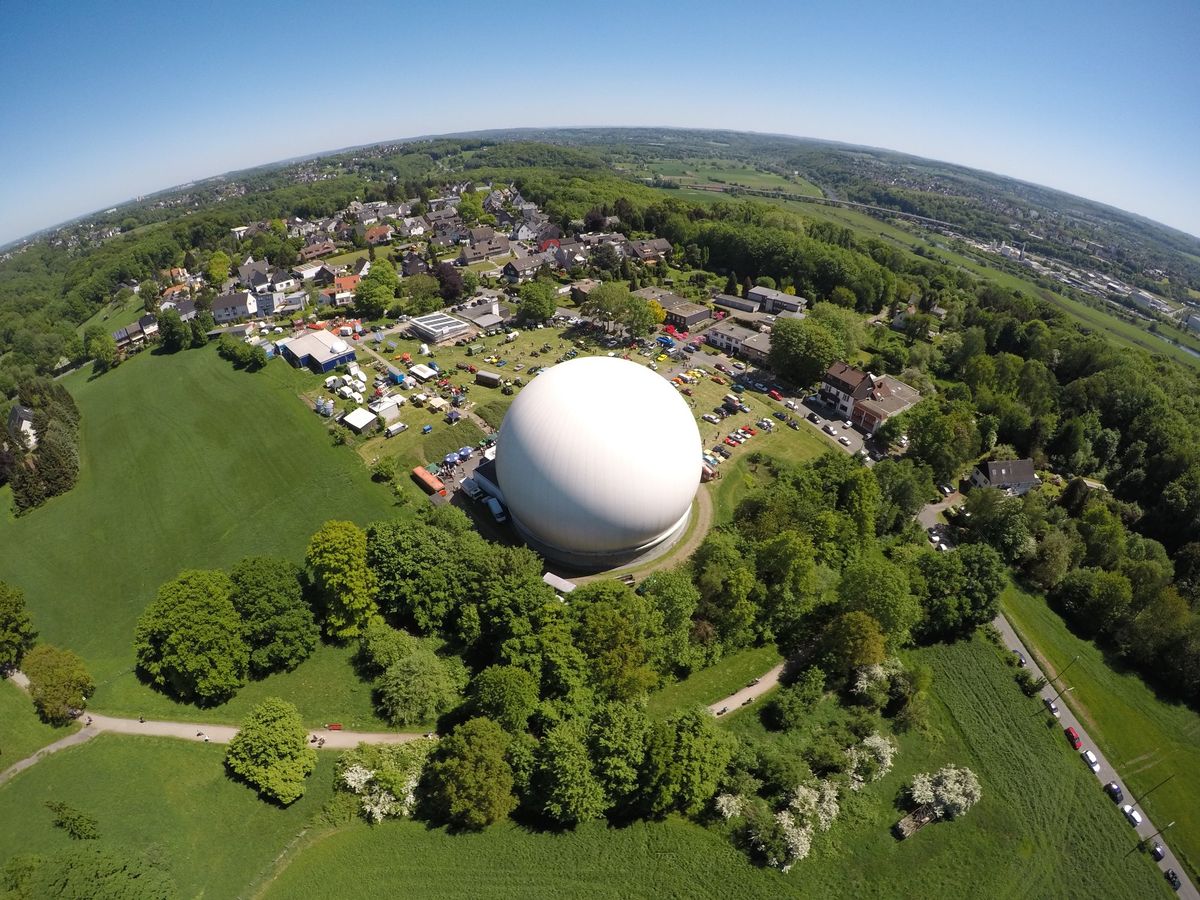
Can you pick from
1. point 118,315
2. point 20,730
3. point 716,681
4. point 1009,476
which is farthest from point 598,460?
point 118,315

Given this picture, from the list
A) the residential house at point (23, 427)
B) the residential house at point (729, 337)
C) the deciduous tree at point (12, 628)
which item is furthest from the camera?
the residential house at point (729, 337)

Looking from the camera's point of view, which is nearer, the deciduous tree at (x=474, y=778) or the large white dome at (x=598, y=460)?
the deciduous tree at (x=474, y=778)

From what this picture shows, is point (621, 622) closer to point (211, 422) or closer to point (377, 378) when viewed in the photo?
point (377, 378)

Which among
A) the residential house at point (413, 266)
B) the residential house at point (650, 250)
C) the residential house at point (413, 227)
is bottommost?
the residential house at point (413, 266)

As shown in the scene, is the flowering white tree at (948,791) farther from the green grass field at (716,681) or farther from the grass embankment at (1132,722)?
the grass embankment at (1132,722)

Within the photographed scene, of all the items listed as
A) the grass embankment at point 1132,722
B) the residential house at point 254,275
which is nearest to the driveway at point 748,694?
the grass embankment at point 1132,722

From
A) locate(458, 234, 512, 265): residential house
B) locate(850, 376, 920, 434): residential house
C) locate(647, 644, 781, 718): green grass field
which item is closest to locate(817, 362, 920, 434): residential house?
locate(850, 376, 920, 434): residential house
